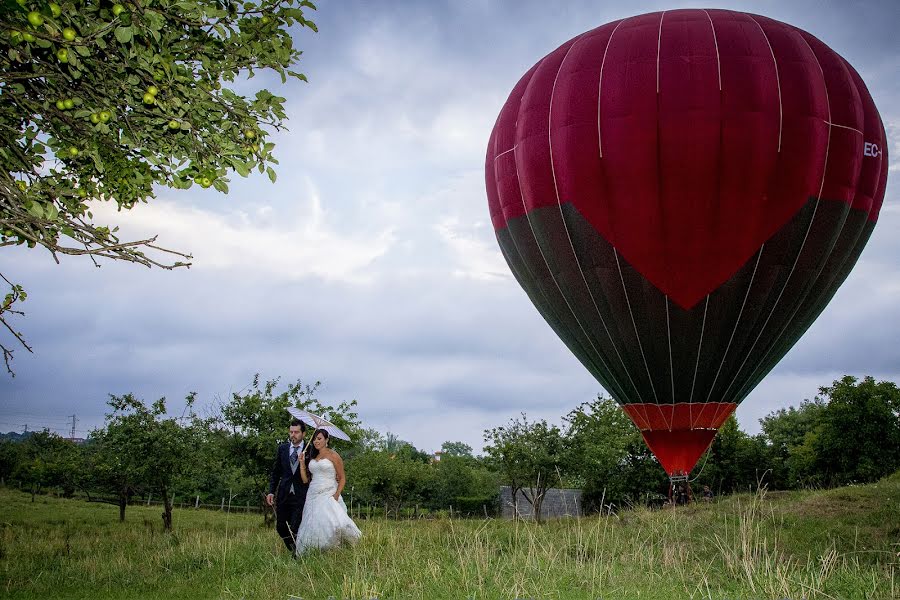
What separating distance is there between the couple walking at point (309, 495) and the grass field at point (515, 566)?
0.47 meters

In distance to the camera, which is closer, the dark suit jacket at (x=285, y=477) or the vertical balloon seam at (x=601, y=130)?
the dark suit jacket at (x=285, y=477)

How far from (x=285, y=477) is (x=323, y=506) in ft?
3.25

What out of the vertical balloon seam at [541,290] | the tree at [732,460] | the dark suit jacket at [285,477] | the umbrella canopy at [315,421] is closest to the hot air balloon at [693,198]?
the vertical balloon seam at [541,290]

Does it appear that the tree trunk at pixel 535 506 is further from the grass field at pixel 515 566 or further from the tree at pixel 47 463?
the tree at pixel 47 463

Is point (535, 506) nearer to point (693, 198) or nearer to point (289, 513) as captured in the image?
point (693, 198)

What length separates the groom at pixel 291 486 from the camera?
10656 millimetres

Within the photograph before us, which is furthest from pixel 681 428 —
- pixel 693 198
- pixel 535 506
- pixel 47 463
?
pixel 47 463

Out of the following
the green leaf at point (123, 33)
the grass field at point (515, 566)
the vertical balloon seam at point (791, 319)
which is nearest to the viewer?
the green leaf at point (123, 33)

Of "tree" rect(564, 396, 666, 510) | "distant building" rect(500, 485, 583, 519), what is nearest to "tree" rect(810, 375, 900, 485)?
"tree" rect(564, 396, 666, 510)

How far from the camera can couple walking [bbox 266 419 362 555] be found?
9.97 m

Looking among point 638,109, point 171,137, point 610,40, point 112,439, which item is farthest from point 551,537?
point 112,439

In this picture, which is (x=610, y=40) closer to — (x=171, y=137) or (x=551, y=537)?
(x=551, y=537)

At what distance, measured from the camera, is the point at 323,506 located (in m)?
10.2

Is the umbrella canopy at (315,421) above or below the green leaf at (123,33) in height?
below
